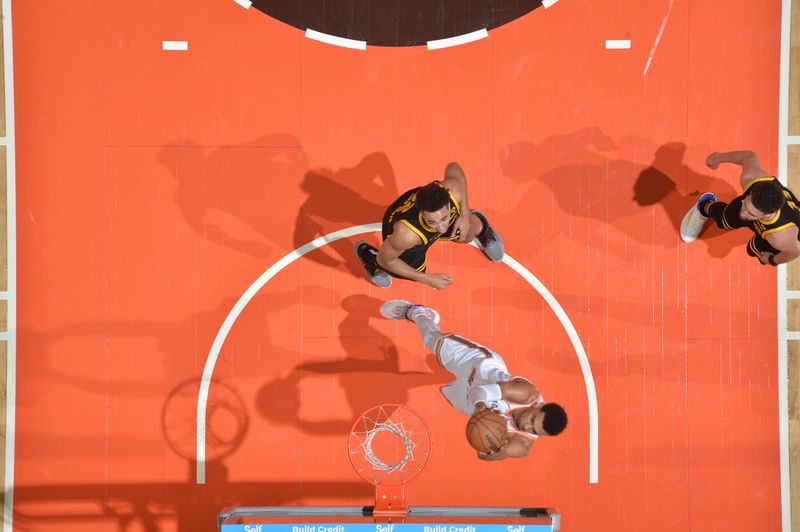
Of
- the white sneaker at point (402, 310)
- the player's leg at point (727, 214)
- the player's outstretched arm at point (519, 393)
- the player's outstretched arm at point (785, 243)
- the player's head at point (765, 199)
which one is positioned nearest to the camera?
the player's outstretched arm at point (519, 393)

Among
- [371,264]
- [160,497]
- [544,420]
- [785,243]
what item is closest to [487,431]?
[544,420]

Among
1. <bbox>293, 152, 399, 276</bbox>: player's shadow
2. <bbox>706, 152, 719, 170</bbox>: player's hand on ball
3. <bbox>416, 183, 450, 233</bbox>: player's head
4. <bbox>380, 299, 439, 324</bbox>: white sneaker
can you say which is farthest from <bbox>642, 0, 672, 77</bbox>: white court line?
<bbox>380, 299, 439, 324</bbox>: white sneaker

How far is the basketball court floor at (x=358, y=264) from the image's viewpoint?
7086mm

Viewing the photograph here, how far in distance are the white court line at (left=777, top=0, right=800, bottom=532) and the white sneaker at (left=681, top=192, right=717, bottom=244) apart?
105 cm

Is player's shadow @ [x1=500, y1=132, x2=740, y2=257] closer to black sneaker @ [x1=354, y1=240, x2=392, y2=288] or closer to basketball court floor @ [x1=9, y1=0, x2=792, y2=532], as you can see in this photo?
basketball court floor @ [x1=9, y1=0, x2=792, y2=532]

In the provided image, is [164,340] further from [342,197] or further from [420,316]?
[420,316]

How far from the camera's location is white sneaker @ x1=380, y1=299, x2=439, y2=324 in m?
6.77

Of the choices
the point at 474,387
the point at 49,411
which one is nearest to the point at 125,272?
the point at 49,411

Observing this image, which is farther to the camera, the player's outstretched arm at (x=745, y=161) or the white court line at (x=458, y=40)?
the white court line at (x=458, y=40)

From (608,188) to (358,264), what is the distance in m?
3.13

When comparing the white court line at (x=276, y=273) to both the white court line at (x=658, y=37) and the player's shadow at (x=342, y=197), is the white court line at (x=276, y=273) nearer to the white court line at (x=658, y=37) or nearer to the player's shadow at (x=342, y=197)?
the player's shadow at (x=342, y=197)

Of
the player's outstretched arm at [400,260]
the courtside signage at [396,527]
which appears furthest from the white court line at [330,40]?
the courtside signage at [396,527]

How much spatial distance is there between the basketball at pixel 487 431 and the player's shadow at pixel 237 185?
323 centimetres

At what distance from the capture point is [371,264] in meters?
6.80
